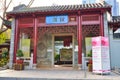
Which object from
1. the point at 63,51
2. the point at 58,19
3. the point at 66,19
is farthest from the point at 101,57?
the point at 63,51

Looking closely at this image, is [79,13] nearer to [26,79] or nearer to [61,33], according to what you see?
[61,33]

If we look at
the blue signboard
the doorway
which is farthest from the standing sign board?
the doorway

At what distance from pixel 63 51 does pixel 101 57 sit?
24.2 feet

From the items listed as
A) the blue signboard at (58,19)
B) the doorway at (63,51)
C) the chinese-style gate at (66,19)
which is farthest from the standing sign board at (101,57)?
the doorway at (63,51)

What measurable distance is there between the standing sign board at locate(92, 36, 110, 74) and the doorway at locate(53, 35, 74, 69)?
205 inches

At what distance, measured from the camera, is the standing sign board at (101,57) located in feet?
28.7

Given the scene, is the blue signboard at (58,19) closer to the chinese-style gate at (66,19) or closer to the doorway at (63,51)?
the chinese-style gate at (66,19)

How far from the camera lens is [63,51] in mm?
15992

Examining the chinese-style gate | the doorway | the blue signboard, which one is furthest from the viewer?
the doorway

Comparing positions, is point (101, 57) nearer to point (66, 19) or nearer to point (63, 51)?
point (66, 19)

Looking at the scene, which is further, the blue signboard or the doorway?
the doorway

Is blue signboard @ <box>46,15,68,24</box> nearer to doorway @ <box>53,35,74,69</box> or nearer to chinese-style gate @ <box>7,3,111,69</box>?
chinese-style gate @ <box>7,3,111,69</box>

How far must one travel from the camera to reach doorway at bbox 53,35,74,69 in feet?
47.7

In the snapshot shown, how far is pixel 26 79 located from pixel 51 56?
5.77 metres
